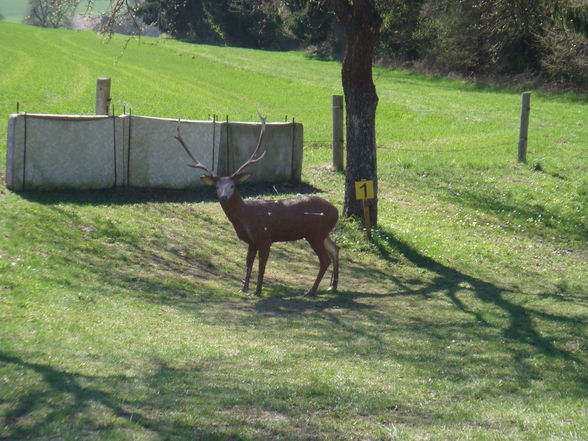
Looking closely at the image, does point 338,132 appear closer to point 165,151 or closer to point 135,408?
point 165,151

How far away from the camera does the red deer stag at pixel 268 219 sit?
1120 cm

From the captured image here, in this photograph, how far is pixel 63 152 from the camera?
15531 millimetres

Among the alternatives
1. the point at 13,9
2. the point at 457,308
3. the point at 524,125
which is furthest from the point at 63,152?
the point at 13,9

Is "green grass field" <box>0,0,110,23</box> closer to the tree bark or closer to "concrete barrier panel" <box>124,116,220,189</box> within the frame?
"concrete barrier panel" <box>124,116,220,189</box>

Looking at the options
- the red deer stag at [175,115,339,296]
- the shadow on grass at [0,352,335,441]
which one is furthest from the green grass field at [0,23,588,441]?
the red deer stag at [175,115,339,296]

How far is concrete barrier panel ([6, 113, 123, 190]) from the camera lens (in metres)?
15.0

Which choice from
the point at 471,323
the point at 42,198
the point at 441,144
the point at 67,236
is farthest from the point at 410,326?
the point at 441,144

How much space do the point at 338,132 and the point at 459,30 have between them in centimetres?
1848

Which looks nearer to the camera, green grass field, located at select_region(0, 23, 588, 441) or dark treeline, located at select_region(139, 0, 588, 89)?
green grass field, located at select_region(0, 23, 588, 441)

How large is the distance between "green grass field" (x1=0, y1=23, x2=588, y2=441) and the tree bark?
1033 mm

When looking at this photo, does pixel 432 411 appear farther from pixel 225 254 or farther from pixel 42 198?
pixel 42 198

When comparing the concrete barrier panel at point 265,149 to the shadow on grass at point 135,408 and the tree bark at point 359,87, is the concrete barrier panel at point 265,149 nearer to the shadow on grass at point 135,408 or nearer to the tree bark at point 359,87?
the tree bark at point 359,87

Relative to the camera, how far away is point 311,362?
26.7ft

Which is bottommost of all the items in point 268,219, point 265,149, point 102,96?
point 268,219
